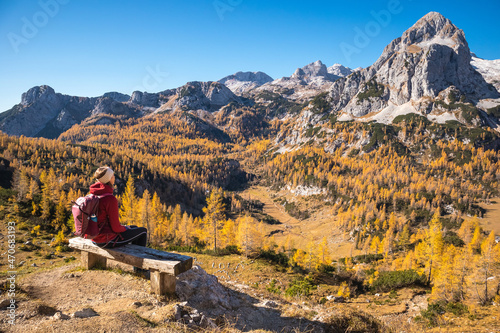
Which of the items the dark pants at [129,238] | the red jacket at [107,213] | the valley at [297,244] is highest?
the red jacket at [107,213]

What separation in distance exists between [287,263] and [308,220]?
120058 millimetres

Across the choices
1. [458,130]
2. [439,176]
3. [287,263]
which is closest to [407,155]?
[439,176]

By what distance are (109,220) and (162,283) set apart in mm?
2922

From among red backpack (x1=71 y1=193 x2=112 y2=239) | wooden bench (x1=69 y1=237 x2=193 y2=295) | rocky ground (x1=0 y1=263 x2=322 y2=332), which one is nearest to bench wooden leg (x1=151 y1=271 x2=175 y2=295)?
wooden bench (x1=69 y1=237 x2=193 y2=295)

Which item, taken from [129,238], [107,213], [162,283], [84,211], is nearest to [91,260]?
[129,238]

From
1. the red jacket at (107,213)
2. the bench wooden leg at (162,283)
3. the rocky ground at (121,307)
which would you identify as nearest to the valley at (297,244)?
the rocky ground at (121,307)

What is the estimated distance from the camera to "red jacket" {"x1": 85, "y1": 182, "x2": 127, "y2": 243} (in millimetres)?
6742

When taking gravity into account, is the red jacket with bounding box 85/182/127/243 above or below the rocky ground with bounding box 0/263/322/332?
above

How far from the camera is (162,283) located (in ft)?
25.6

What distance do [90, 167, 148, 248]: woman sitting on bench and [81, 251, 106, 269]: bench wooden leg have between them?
8.33 ft

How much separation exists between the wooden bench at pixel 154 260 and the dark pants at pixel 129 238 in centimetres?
20

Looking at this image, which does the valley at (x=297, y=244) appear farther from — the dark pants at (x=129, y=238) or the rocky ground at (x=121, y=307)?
the dark pants at (x=129, y=238)

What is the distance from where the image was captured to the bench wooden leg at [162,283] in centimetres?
765

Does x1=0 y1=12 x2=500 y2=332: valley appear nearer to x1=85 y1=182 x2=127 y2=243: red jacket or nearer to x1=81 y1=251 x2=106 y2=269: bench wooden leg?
x1=81 y1=251 x2=106 y2=269: bench wooden leg
